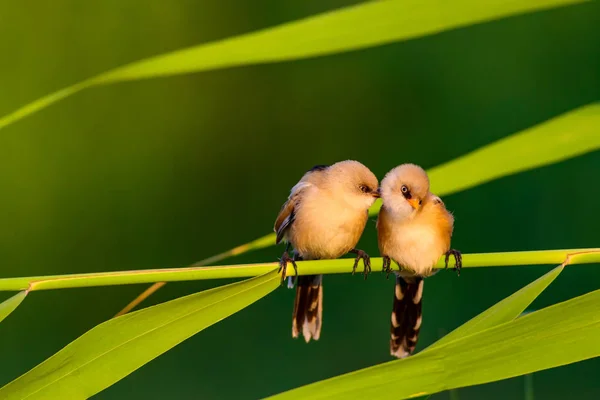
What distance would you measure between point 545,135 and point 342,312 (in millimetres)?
3065

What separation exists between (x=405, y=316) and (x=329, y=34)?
0.92 metres

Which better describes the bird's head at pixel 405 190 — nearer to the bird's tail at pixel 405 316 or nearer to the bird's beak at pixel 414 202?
the bird's beak at pixel 414 202

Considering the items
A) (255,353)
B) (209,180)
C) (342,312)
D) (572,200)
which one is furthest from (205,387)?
(572,200)

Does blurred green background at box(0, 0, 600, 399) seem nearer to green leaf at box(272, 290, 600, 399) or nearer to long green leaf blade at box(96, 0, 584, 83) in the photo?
long green leaf blade at box(96, 0, 584, 83)

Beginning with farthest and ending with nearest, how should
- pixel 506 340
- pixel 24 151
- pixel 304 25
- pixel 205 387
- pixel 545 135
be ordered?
pixel 24 151 → pixel 205 387 → pixel 545 135 → pixel 304 25 → pixel 506 340

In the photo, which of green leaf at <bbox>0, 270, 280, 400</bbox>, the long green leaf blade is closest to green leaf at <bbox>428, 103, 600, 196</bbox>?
the long green leaf blade

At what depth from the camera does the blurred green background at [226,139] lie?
161 inches

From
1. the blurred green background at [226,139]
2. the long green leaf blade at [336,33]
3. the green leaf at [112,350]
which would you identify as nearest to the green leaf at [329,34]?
the long green leaf blade at [336,33]

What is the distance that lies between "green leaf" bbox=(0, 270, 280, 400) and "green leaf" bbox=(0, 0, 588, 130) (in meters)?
0.32

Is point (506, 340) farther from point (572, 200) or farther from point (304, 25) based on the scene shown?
Answer: point (572, 200)

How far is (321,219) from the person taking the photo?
69.4 inches

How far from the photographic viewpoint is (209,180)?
4.58 metres

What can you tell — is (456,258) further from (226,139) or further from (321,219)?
(226,139)

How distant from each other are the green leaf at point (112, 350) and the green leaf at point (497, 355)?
0.15 meters
